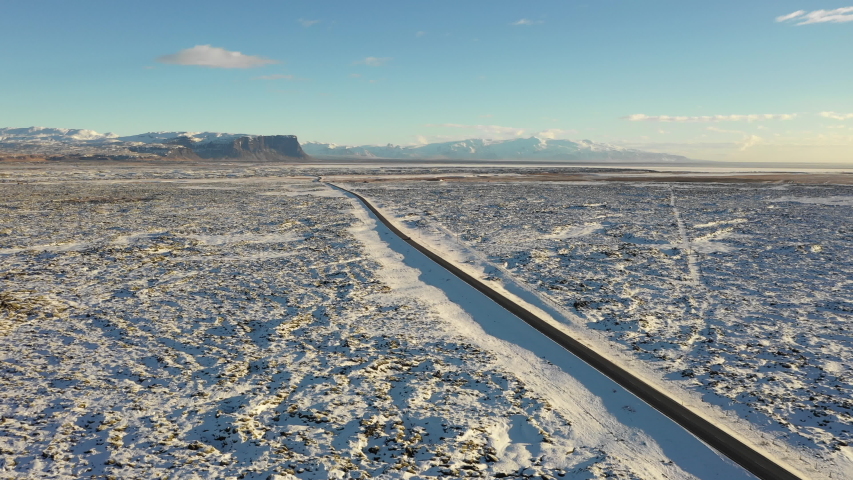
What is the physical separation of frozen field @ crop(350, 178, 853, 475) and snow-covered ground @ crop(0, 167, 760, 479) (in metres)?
1.91

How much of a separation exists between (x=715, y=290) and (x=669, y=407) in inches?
303

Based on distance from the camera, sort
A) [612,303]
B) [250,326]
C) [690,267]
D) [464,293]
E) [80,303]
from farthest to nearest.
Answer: [690,267] → [464,293] → [612,303] → [80,303] → [250,326]

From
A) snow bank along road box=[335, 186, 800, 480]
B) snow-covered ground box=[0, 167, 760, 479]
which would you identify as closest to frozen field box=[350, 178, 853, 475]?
snow bank along road box=[335, 186, 800, 480]

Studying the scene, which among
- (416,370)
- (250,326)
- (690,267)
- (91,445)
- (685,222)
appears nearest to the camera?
(91,445)

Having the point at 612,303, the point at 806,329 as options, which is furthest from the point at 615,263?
the point at 806,329

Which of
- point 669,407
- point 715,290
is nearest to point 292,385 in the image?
point 669,407

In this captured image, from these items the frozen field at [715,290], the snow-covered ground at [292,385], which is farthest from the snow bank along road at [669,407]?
the frozen field at [715,290]

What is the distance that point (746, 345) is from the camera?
9781 millimetres

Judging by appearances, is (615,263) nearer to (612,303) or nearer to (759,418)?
(612,303)

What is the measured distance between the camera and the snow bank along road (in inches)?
242

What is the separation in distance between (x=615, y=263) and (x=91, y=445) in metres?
15.7

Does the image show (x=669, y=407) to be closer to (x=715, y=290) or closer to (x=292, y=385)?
(x=292, y=385)

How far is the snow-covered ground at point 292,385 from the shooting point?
607 cm

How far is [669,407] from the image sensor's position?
7.52 m
